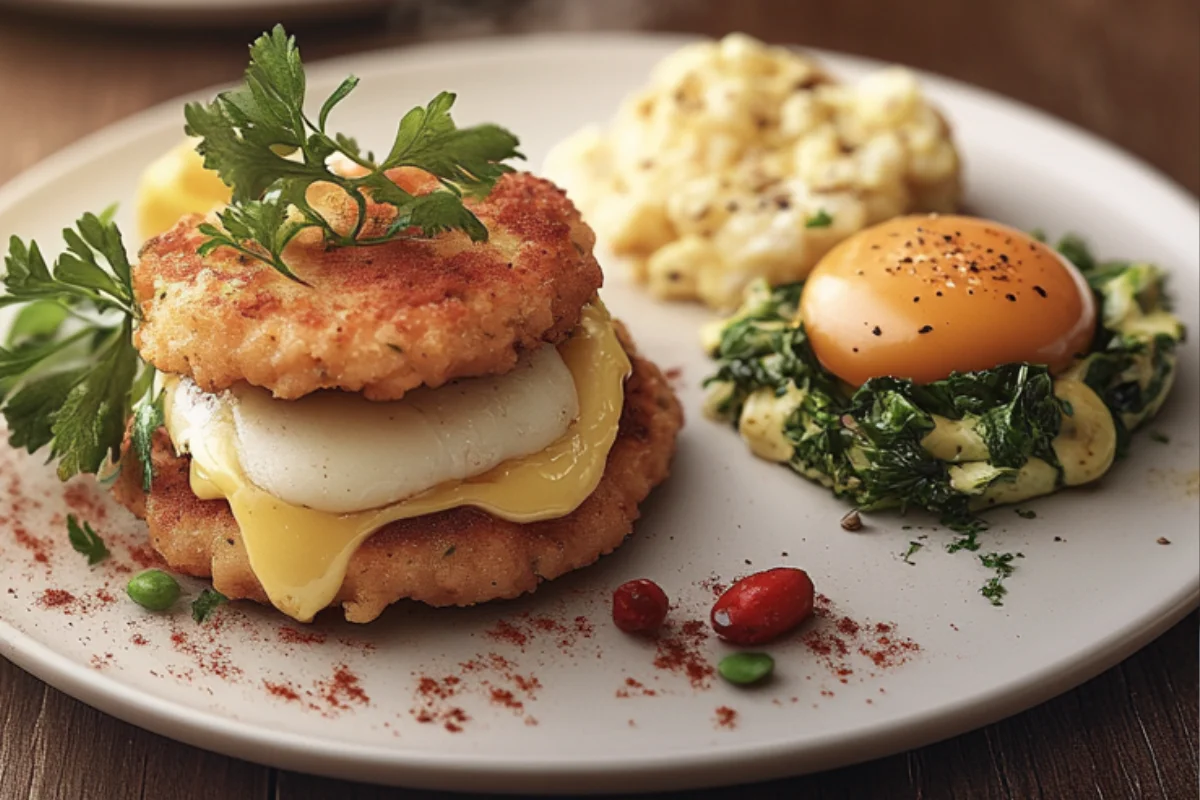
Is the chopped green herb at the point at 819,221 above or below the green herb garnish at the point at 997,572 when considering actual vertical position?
above

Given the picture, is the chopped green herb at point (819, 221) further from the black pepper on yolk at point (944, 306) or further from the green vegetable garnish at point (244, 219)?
the green vegetable garnish at point (244, 219)

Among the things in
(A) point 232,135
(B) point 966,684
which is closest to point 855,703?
(B) point 966,684

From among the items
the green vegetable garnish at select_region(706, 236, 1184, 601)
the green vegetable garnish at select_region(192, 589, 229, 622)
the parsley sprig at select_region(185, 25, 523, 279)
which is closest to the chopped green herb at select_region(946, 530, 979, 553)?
the green vegetable garnish at select_region(706, 236, 1184, 601)

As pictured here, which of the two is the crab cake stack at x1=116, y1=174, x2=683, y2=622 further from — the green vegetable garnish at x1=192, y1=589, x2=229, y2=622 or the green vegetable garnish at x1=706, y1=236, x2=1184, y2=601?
the green vegetable garnish at x1=706, y1=236, x2=1184, y2=601

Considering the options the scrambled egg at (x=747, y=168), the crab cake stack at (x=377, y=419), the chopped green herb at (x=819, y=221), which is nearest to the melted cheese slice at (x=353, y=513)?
the crab cake stack at (x=377, y=419)

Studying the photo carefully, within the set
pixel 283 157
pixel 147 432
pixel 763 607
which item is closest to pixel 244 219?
pixel 283 157

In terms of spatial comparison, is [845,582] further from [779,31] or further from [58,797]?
[779,31]

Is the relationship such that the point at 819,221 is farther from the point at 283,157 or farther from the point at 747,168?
the point at 283,157
